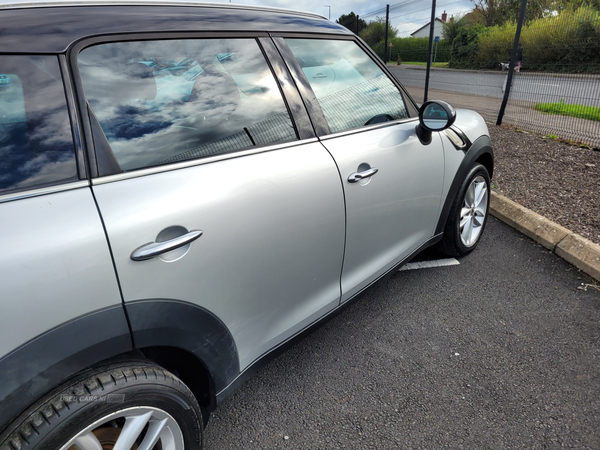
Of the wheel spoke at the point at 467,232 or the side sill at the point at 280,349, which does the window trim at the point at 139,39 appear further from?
the wheel spoke at the point at 467,232

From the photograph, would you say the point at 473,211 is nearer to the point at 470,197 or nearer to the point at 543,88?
the point at 470,197

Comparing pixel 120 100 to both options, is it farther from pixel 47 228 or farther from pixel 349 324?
pixel 349 324

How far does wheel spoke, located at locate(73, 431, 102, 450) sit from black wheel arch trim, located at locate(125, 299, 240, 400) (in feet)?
0.86

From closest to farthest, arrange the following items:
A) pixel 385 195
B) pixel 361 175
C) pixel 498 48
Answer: pixel 361 175 < pixel 385 195 < pixel 498 48

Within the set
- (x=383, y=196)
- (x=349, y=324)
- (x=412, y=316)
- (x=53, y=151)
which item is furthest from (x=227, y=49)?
(x=412, y=316)

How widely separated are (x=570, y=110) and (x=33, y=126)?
24.1 feet

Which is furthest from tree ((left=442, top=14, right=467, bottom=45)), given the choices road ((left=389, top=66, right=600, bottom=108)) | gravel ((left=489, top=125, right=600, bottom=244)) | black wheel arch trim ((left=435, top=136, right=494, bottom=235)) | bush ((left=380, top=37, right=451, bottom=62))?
black wheel arch trim ((left=435, top=136, right=494, bottom=235))

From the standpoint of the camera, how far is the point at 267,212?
5.16 feet

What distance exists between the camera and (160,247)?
4.16 ft

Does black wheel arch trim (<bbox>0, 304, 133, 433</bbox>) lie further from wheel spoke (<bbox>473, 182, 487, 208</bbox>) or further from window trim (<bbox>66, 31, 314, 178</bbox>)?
wheel spoke (<bbox>473, 182, 487, 208</bbox>)

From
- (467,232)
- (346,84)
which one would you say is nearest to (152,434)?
(346,84)

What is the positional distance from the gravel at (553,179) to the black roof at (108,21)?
314 centimetres

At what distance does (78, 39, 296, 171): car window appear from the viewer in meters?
1.35

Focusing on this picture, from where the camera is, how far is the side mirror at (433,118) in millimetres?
2303
